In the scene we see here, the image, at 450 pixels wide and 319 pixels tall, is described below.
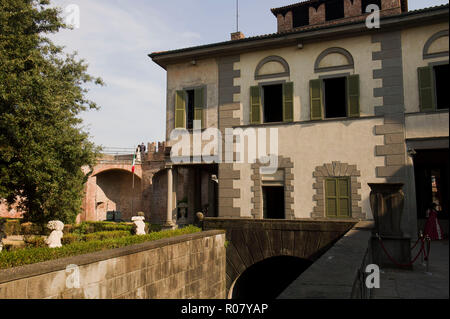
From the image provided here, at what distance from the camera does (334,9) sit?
25.6 metres

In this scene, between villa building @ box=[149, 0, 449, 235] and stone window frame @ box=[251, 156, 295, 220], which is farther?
stone window frame @ box=[251, 156, 295, 220]

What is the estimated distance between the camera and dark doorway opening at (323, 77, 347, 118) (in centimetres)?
1536

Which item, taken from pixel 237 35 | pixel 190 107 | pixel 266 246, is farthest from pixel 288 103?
pixel 266 246

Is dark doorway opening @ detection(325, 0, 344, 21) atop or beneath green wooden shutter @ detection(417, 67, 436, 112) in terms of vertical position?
atop

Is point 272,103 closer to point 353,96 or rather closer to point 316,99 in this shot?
point 316,99

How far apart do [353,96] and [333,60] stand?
69.5 inches

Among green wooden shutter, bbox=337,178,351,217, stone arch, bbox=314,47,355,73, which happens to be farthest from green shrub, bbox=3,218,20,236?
stone arch, bbox=314,47,355,73

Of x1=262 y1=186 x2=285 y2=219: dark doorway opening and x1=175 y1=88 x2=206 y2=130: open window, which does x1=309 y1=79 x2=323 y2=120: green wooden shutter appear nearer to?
x1=175 y1=88 x2=206 y2=130: open window

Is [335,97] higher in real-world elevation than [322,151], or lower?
higher

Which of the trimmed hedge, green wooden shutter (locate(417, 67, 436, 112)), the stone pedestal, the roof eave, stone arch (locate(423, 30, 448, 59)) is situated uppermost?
the roof eave

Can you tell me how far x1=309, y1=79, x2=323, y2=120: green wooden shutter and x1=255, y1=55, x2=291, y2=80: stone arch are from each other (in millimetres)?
1254

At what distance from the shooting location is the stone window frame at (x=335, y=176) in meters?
13.8

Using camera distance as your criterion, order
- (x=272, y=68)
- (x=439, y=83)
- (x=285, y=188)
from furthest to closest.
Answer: (x=272, y=68) < (x=285, y=188) < (x=439, y=83)
